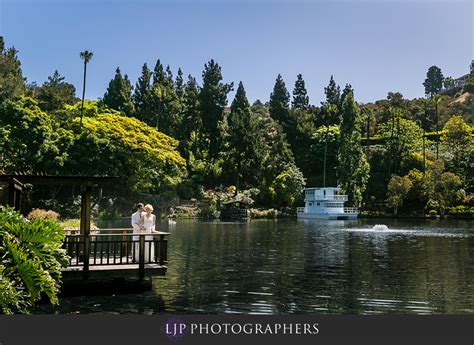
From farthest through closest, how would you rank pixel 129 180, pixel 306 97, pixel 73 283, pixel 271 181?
pixel 306 97, pixel 271 181, pixel 129 180, pixel 73 283

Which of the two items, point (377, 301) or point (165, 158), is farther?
point (165, 158)

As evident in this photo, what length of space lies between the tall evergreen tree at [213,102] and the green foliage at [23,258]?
71598 mm

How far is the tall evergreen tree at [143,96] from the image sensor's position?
80.4m

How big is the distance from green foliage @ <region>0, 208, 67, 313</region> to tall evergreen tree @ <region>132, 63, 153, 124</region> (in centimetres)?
7042

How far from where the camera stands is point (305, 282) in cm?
1767

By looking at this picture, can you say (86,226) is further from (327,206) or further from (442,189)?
(442,189)

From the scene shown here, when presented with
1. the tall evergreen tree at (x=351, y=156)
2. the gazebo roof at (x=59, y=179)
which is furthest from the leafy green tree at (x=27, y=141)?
the tall evergreen tree at (x=351, y=156)

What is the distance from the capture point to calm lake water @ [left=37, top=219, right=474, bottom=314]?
13539 mm

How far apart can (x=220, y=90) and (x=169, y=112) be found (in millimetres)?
10876

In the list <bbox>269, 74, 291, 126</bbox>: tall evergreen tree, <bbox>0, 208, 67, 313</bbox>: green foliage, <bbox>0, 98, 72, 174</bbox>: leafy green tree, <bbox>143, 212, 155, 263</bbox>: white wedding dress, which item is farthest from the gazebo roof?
<bbox>269, 74, 291, 126</bbox>: tall evergreen tree

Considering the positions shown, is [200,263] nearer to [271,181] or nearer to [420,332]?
[420,332]

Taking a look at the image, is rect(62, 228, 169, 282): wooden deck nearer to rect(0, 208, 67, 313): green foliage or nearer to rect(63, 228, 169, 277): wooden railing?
rect(63, 228, 169, 277): wooden railing

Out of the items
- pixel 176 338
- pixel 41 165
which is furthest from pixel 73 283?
pixel 41 165

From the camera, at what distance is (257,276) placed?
62.0ft
